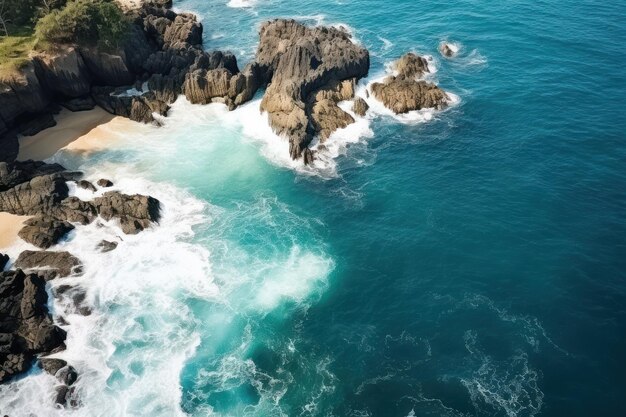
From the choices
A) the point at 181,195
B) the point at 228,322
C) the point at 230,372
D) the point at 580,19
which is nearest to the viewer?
the point at 230,372

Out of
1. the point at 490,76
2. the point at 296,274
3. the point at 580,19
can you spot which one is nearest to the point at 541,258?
the point at 296,274

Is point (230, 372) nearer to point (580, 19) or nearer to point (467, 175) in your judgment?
point (467, 175)

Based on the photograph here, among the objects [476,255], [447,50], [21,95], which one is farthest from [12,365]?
[447,50]

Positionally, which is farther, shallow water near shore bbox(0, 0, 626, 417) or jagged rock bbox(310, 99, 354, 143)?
jagged rock bbox(310, 99, 354, 143)

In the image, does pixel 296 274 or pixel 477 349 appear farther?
pixel 296 274

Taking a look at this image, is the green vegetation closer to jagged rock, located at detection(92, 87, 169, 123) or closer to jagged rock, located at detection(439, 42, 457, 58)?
jagged rock, located at detection(92, 87, 169, 123)

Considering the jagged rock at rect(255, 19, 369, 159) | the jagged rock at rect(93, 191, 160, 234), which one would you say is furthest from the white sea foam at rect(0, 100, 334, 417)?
the jagged rock at rect(255, 19, 369, 159)

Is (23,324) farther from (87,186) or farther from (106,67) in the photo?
(106,67)
